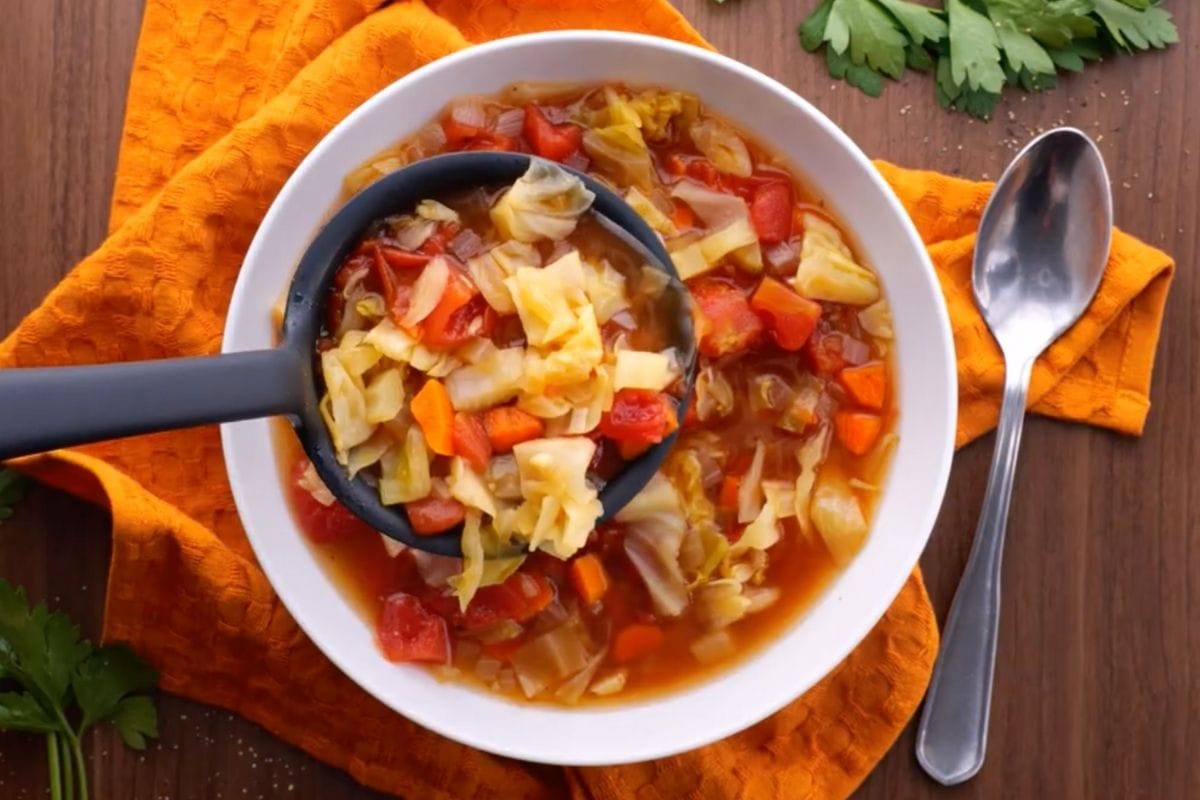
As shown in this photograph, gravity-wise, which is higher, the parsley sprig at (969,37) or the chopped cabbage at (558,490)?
the parsley sprig at (969,37)

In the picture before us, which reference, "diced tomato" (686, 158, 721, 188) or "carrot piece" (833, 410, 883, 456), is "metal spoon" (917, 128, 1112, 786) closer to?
"carrot piece" (833, 410, 883, 456)

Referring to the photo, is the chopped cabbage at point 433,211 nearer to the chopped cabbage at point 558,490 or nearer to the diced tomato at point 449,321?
the diced tomato at point 449,321

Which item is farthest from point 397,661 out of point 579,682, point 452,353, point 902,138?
point 902,138

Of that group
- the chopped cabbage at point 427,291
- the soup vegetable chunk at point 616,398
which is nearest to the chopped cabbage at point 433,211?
the soup vegetable chunk at point 616,398

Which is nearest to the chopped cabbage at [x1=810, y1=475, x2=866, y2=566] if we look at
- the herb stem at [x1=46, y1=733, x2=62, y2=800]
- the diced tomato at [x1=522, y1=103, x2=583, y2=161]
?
the diced tomato at [x1=522, y1=103, x2=583, y2=161]

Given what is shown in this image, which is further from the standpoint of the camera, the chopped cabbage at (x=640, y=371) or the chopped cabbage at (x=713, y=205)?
the chopped cabbage at (x=713, y=205)

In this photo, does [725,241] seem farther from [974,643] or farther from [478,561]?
[974,643]
